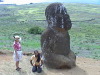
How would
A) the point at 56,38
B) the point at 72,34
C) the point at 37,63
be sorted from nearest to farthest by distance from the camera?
the point at 37,63 < the point at 56,38 < the point at 72,34

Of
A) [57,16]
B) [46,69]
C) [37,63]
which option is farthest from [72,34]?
[37,63]

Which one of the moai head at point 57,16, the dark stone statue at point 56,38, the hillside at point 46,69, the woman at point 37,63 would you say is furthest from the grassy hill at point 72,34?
the woman at point 37,63

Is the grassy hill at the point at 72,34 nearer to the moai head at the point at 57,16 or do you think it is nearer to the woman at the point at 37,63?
the moai head at the point at 57,16

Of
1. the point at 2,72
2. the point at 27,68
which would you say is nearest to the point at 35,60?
the point at 27,68

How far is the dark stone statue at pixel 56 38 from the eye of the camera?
14734mm

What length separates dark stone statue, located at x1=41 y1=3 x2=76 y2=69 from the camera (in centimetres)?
1473

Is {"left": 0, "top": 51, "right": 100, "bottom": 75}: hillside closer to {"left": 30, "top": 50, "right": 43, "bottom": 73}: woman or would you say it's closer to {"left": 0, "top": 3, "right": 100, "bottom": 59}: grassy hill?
{"left": 30, "top": 50, "right": 43, "bottom": 73}: woman

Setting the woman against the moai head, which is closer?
the woman

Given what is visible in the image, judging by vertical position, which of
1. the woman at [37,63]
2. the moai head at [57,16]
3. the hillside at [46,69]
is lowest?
the hillside at [46,69]

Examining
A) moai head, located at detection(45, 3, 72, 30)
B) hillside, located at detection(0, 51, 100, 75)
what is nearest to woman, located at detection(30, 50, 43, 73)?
hillside, located at detection(0, 51, 100, 75)

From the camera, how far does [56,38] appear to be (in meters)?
14.7

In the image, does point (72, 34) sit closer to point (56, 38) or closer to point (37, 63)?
point (56, 38)

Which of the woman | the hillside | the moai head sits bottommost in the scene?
the hillside

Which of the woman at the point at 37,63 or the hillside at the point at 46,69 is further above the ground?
the woman at the point at 37,63
